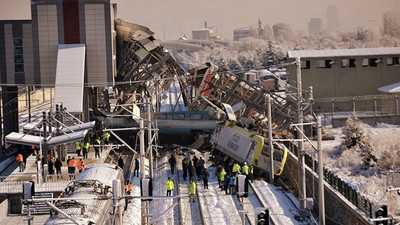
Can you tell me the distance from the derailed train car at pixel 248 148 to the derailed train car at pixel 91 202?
36.2 feet

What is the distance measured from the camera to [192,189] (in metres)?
35.9

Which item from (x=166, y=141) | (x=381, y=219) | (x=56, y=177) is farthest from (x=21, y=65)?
(x=381, y=219)

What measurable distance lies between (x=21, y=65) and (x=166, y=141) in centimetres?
1138

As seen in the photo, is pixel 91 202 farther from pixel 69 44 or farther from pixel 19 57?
pixel 19 57

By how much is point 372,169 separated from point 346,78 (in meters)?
30.7

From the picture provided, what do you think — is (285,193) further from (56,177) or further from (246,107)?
(246,107)

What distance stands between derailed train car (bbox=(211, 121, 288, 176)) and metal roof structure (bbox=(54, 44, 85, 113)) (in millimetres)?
10594

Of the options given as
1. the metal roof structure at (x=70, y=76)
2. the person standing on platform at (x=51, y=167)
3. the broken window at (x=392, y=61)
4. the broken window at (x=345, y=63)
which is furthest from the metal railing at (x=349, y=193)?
the broken window at (x=392, y=61)

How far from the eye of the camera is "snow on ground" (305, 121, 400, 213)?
35228 millimetres

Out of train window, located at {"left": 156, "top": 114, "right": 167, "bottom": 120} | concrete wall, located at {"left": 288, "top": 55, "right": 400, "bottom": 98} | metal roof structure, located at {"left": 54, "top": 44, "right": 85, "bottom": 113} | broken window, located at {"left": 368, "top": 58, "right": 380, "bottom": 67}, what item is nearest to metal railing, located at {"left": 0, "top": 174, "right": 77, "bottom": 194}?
metal roof structure, located at {"left": 54, "top": 44, "right": 85, "bottom": 113}

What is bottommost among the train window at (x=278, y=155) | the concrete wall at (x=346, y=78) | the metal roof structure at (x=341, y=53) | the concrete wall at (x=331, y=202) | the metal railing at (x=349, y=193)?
the concrete wall at (x=331, y=202)

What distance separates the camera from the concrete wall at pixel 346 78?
Result: 72125 millimetres

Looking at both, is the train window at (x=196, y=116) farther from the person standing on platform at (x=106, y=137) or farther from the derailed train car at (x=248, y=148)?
the derailed train car at (x=248, y=148)

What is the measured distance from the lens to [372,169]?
4312 centimetres
